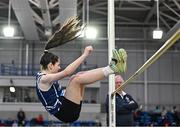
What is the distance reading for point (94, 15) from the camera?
23.1m

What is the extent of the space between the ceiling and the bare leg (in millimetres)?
11560

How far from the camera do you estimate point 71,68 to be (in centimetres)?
409

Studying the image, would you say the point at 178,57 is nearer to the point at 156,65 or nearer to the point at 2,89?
the point at 156,65

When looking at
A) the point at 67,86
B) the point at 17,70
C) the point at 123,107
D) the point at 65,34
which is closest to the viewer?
the point at 67,86

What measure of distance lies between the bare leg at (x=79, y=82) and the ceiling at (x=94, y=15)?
455 inches

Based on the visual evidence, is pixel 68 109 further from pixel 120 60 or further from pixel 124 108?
pixel 124 108

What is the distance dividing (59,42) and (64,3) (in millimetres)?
9674

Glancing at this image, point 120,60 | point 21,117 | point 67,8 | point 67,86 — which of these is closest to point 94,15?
point 21,117

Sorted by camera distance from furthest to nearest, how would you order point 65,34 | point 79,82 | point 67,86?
point 65,34 < point 67,86 < point 79,82

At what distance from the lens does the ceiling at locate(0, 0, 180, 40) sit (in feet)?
58.1

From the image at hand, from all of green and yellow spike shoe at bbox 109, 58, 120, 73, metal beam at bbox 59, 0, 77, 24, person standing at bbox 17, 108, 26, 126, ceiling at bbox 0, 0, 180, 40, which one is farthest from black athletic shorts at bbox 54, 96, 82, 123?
person standing at bbox 17, 108, 26, 126

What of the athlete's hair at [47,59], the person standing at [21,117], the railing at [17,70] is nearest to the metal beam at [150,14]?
the railing at [17,70]

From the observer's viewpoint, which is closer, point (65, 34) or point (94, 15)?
point (65, 34)

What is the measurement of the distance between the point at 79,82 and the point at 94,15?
19.0m
